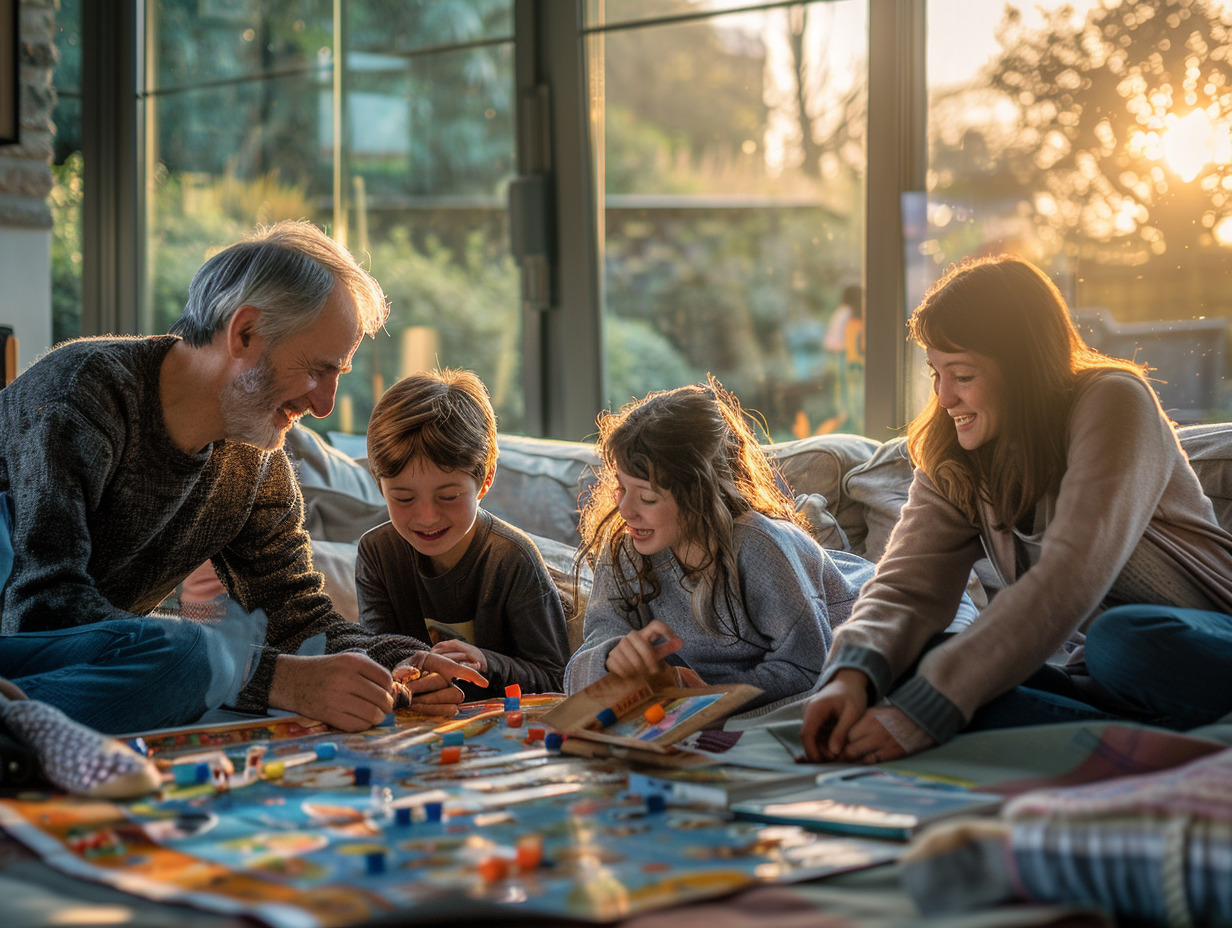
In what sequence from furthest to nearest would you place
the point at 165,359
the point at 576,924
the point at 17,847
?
1. the point at 165,359
2. the point at 17,847
3. the point at 576,924

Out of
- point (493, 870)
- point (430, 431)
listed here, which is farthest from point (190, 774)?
point (430, 431)

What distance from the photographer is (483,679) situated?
1823 millimetres

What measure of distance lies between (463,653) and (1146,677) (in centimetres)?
101

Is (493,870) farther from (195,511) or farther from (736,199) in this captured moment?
(736,199)

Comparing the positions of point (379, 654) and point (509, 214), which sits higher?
point (509, 214)

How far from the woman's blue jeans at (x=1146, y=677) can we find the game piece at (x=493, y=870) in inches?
30.0

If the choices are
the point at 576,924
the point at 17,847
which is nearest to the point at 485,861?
the point at 576,924

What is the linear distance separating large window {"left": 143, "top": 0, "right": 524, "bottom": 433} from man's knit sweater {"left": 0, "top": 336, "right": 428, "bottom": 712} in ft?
5.70

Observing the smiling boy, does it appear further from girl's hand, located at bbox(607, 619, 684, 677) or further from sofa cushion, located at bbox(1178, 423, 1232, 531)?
sofa cushion, located at bbox(1178, 423, 1232, 531)

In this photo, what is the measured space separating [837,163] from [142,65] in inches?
113

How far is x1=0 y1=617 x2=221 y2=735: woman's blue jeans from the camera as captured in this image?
1.42m

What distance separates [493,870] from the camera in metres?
0.95

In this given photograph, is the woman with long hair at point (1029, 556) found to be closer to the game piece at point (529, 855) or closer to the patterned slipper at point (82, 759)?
the game piece at point (529, 855)

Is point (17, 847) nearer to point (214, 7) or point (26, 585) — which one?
point (26, 585)
